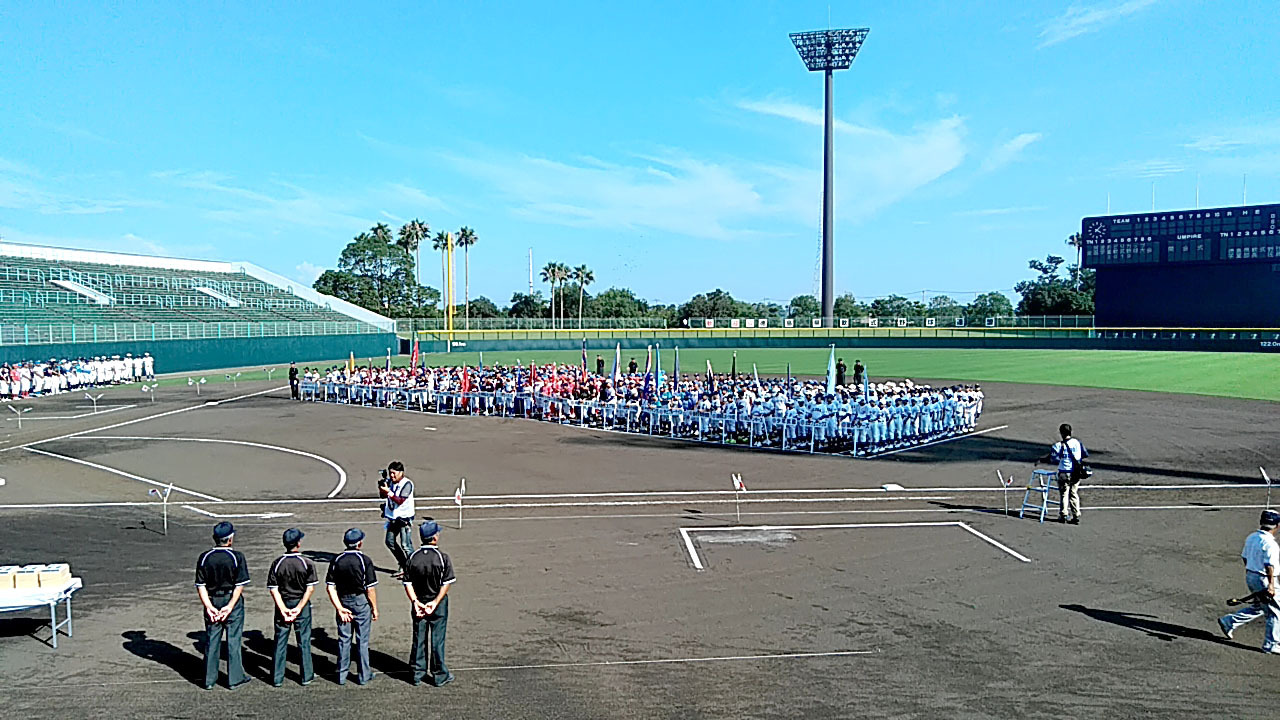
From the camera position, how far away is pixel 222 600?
7.30m

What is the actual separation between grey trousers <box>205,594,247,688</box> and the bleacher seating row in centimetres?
4584

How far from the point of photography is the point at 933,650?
8258 mm

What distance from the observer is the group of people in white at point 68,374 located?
36.7 meters

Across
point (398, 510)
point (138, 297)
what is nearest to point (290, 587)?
point (398, 510)

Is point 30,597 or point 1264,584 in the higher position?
point 1264,584

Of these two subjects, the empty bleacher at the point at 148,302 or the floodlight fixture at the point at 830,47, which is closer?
the empty bleacher at the point at 148,302

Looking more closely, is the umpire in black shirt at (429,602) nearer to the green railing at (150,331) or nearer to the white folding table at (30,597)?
the white folding table at (30,597)

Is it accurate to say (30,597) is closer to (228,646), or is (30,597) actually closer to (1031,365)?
(228,646)

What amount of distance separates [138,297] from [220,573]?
6149 cm

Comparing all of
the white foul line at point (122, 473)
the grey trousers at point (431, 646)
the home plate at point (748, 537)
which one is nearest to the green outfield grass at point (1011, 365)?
the white foul line at point (122, 473)

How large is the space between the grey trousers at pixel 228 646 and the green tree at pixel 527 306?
337 ft

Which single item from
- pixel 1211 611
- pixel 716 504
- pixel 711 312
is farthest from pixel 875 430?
pixel 711 312

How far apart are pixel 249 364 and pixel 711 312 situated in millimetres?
71110

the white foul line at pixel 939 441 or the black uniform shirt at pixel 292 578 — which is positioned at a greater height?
the black uniform shirt at pixel 292 578
